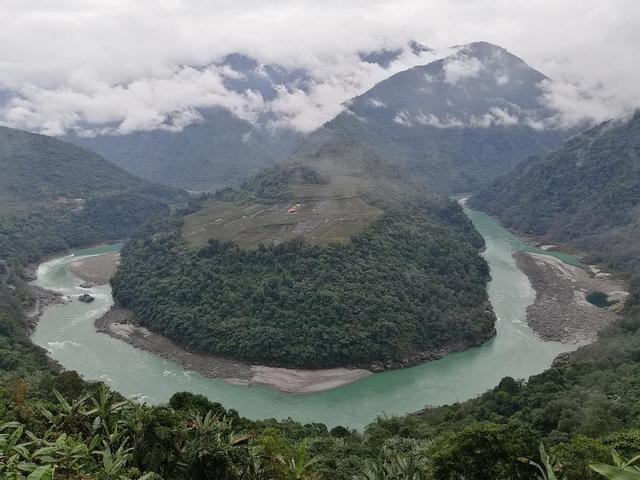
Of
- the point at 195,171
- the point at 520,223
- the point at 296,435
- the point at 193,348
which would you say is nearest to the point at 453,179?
the point at 520,223

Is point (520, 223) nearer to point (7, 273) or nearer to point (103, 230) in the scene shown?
point (103, 230)

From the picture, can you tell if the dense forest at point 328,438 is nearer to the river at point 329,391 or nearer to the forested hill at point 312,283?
the river at point 329,391

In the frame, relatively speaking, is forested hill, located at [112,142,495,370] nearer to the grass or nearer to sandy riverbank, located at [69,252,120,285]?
the grass

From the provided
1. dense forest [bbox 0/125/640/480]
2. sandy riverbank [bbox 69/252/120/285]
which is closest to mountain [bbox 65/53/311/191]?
sandy riverbank [bbox 69/252/120/285]

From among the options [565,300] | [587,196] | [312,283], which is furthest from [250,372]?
[587,196]

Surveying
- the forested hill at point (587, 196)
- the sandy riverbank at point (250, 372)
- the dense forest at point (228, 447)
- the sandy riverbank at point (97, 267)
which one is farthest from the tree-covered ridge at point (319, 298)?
the forested hill at point (587, 196)

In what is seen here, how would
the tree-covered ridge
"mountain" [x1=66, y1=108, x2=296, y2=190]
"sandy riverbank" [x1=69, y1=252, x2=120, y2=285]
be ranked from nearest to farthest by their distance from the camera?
the tree-covered ridge < "sandy riverbank" [x1=69, y1=252, x2=120, y2=285] < "mountain" [x1=66, y1=108, x2=296, y2=190]

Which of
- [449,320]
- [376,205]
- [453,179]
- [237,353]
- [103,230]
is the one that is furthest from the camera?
[453,179]
